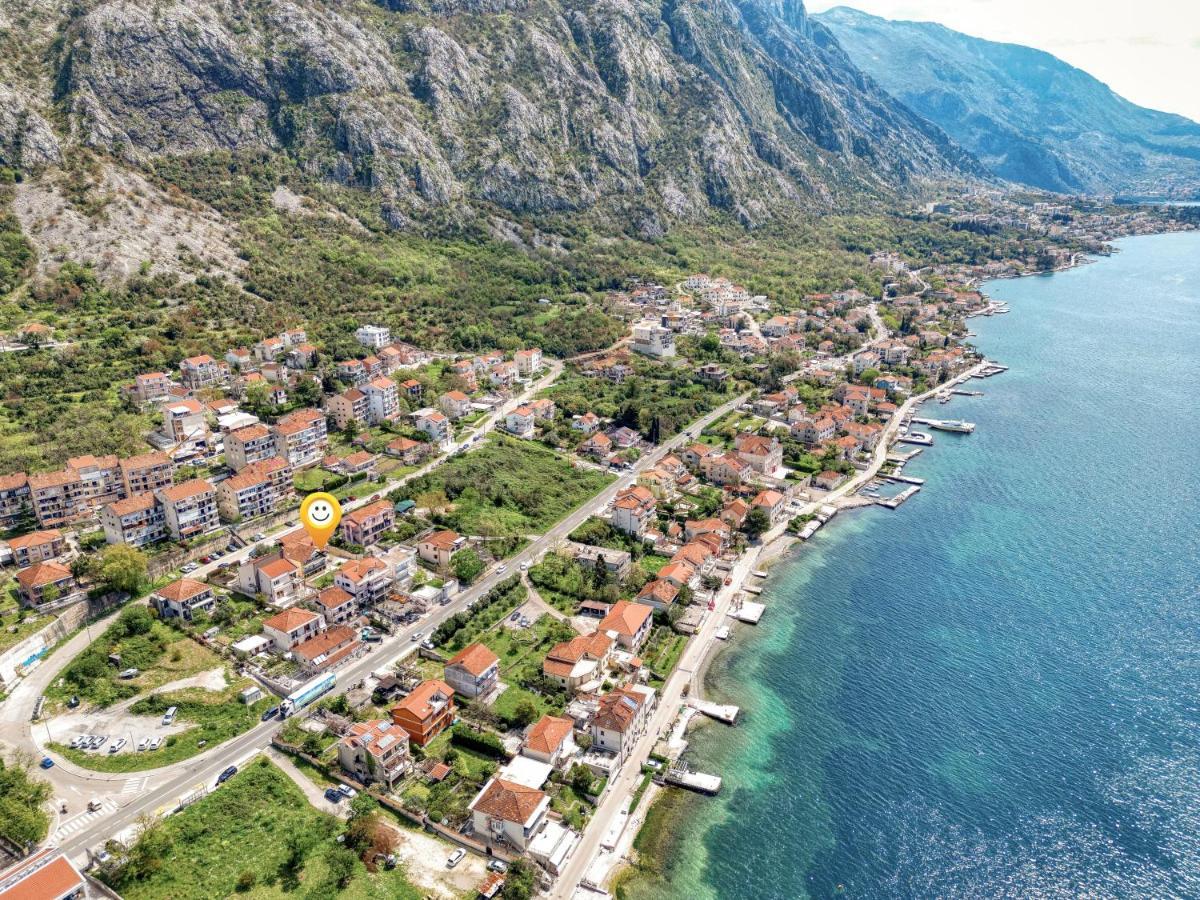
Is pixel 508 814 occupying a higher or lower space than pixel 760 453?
lower

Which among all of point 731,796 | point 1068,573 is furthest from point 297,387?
point 1068,573

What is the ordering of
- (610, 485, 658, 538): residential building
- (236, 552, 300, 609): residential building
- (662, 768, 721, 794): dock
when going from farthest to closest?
(610, 485, 658, 538): residential building → (236, 552, 300, 609): residential building → (662, 768, 721, 794): dock

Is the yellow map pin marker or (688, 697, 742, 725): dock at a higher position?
the yellow map pin marker

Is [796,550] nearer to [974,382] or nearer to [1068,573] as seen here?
[1068,573]

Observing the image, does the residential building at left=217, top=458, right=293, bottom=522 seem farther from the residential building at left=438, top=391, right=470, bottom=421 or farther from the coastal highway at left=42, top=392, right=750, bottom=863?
the residential building at left=438, top=391, right=470, bottom=421

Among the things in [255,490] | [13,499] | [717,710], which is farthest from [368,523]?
[717,710]

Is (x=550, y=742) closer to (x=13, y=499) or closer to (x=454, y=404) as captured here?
(x=13, y=499)

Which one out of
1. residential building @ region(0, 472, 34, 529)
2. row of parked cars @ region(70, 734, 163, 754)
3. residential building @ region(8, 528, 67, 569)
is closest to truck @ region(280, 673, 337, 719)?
row of parked cars @ region(70, 734, 163, 754)

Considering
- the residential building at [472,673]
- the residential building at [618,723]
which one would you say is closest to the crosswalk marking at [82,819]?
the residential building at [472,673]
